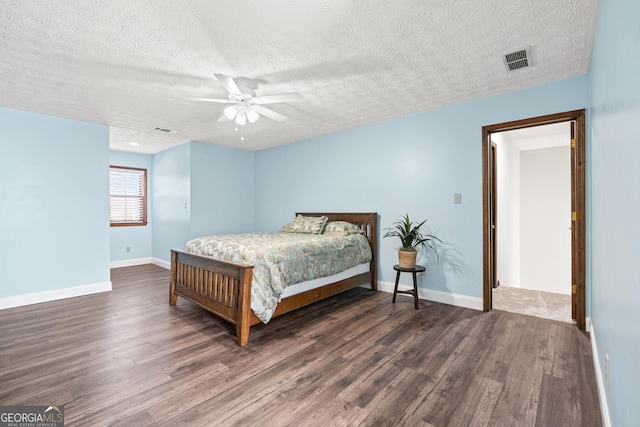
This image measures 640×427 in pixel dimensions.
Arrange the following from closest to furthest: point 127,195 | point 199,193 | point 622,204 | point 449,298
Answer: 1. point 622,204
2. point 449,298
3. point 199,193
4. point 127,195

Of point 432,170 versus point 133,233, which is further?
point 133,233

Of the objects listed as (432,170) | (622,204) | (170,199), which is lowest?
(622,204)

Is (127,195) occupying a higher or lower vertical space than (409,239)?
higher

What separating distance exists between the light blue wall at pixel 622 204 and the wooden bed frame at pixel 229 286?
235 centimetres

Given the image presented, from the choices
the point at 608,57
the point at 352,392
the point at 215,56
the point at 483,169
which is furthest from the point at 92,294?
the point at 608,57

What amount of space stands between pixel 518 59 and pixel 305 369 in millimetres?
3113

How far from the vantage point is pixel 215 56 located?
242 cm

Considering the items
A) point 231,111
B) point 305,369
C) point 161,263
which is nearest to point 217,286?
point 305,369

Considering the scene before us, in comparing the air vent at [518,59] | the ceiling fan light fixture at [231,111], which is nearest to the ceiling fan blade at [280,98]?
the ceiling fan light fixture at [231,111]

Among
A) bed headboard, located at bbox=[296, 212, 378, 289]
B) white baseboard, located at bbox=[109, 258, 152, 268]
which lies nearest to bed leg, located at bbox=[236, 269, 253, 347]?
bed headboard, located at bbox=[296, 212, 378, 289]

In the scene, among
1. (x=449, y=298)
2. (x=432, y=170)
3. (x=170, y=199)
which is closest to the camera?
(x=449, y=298)

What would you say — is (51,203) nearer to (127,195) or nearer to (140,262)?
(127,195)

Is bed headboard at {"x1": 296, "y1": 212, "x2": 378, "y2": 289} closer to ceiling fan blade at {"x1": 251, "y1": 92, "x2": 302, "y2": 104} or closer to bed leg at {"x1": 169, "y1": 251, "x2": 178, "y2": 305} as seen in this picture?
ceiling fan blade at {"x1": 251, "y1": 92, "x2": 302, "y2": 104}

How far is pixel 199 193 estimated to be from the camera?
5.46m
